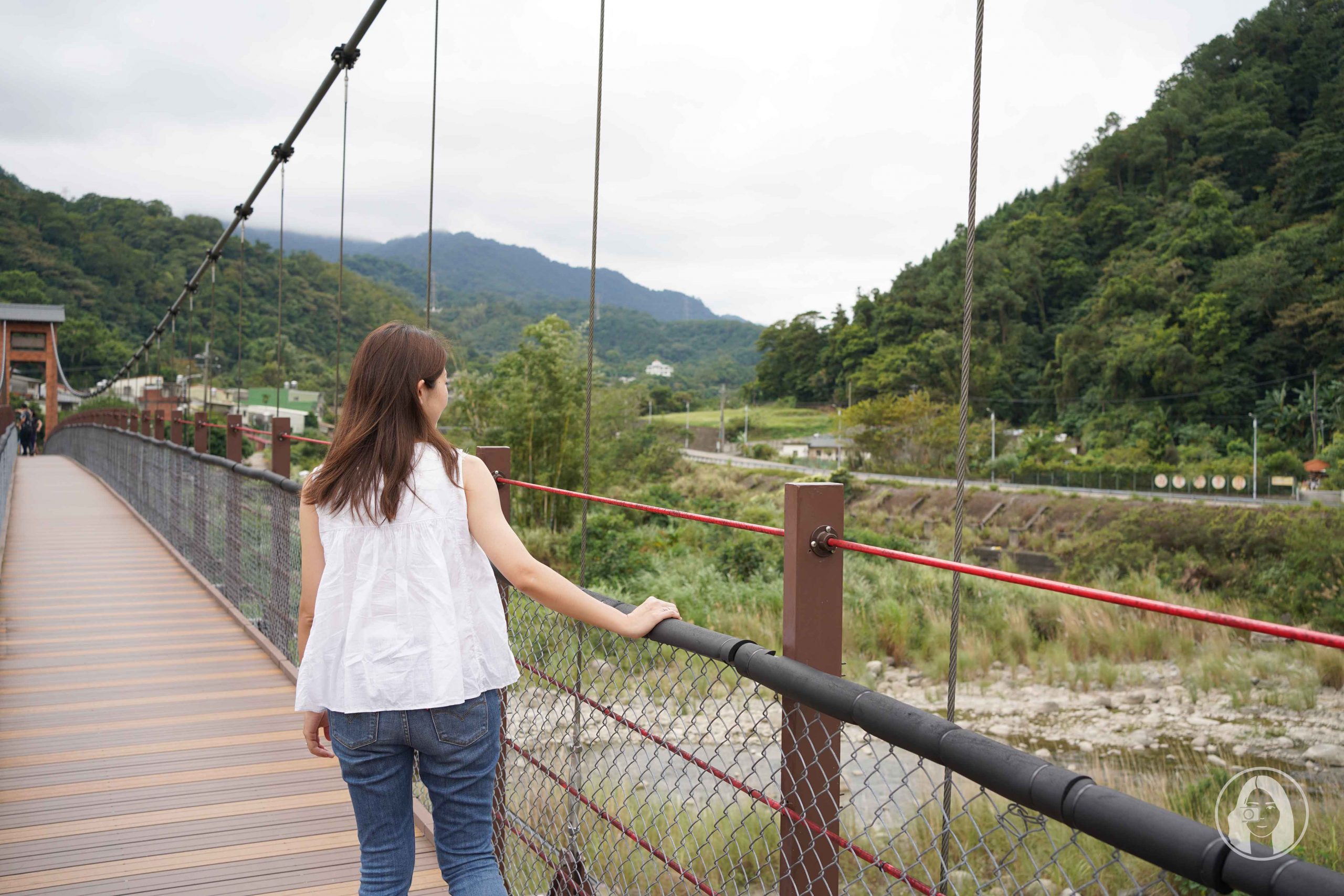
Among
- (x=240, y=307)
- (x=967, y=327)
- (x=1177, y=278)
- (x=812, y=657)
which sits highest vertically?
→ (x=1177, y=278)

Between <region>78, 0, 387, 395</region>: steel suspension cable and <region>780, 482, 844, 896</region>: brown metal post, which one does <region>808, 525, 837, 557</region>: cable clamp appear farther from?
<region>78, 0, 387, 395</region>: steel suspension cable

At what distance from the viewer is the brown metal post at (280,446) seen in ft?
13.9

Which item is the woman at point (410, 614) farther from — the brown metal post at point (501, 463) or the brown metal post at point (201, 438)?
the brown metal post at point (201, 438)

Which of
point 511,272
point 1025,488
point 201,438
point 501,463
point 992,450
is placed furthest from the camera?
point 511,272

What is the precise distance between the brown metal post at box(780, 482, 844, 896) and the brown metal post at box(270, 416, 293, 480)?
11.6ft

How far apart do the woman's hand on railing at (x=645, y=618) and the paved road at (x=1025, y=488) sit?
56.3 feet

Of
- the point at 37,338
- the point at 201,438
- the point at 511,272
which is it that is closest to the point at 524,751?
the point at 201,438

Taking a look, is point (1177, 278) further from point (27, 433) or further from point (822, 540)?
point (822, 540)

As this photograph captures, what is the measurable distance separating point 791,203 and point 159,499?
200 ft

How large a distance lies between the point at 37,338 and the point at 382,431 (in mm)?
32364

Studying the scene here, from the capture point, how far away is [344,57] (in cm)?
561

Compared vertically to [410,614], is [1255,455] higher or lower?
lower

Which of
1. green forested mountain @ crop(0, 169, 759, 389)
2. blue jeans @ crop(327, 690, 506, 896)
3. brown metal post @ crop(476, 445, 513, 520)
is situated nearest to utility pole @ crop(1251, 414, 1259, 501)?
green forested mountain @ crop(0, 169, 759, 389)

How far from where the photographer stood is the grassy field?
50.8 metres
